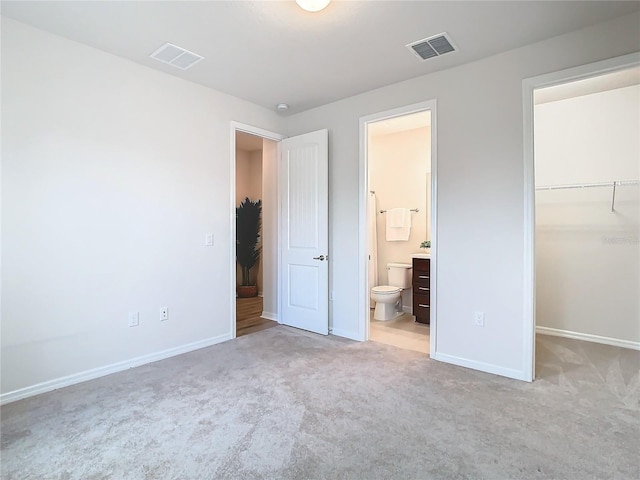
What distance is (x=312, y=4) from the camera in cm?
201

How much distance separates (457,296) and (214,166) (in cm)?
272

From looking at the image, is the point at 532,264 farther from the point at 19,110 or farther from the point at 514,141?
the point at 19,110

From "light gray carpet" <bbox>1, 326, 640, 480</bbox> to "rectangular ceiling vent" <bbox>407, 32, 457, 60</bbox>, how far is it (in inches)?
103

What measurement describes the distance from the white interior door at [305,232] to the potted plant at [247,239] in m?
2.10

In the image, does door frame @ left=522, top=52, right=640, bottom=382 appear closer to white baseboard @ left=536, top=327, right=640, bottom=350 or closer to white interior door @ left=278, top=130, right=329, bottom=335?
white baseboard @ left=536, top=327, right=640, bottom=350

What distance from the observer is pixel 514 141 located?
8.73 ft

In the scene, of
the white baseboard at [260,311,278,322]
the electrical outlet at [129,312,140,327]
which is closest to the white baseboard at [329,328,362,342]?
→ the white baseboard at [260,311,278,322]

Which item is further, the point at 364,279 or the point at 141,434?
the point at 364,279

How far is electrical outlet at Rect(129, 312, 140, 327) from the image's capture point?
289 centimetres

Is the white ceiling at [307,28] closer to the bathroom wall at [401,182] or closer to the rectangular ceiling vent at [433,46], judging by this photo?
the rectangular ceiling vent at [433,46]

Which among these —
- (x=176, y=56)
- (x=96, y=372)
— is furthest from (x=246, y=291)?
(x=176, y=56)

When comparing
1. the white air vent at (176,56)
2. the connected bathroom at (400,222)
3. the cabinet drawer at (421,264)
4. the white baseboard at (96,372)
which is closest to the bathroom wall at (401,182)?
the connected bathroom at (400,222)

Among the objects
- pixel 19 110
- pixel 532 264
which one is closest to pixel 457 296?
pixel 532 264

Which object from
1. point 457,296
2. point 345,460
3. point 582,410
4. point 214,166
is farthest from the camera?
point 214,166
